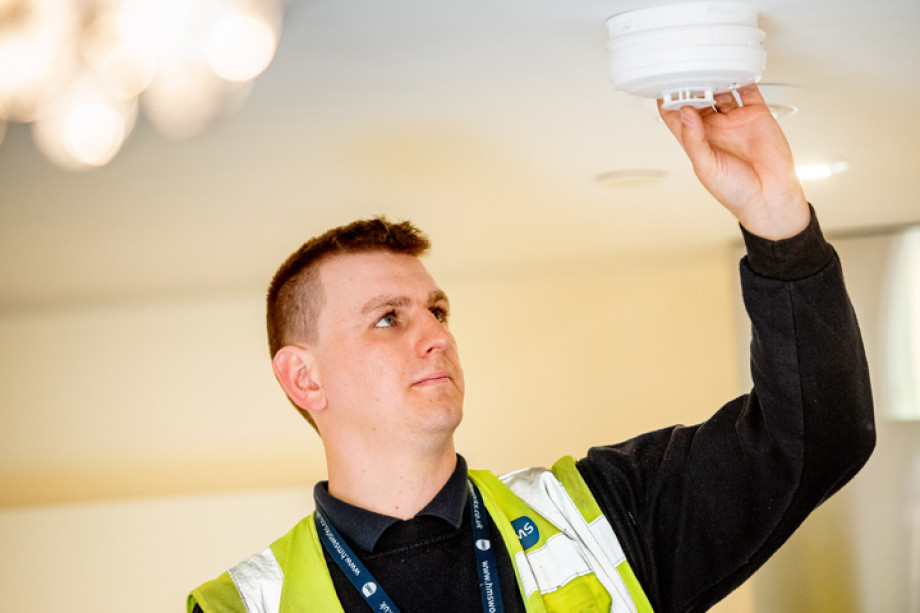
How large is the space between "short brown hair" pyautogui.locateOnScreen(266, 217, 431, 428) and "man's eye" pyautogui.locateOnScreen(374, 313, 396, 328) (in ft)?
0.39

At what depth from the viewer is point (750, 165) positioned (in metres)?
1.35

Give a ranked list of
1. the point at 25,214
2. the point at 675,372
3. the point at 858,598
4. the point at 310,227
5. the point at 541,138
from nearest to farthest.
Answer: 1. the point at 541,138
2. the point at 25,214
3. the point at 310,227
4. the point at 858,598
5. the point at 675,372

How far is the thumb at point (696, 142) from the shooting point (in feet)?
4.32

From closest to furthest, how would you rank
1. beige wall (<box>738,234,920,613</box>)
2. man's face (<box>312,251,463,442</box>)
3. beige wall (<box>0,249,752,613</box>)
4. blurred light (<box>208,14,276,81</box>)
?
blurred light (<box>208,14,276,81</box>)
man's face (<box>312,251,463,442</box>)
beige wall (<box>738,234,920,613</box>)
beige wall (<box>0,249,752,613</box>)

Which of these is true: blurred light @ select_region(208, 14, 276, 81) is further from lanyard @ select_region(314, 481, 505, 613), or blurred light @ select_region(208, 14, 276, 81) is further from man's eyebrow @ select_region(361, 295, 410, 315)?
lanyard @ select_region(314, 481, 505, 613)

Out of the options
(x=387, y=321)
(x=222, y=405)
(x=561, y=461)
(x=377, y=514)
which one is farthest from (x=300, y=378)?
(x=222, y=405)

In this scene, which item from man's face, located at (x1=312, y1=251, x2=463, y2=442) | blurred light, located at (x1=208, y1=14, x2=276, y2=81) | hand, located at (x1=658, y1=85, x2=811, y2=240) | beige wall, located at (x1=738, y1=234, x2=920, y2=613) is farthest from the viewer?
beige wall, located at (x1=738, y1=234, x2=920, y2=613)

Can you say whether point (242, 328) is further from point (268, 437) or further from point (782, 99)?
point (782, 99)

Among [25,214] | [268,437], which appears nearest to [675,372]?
[268,437]

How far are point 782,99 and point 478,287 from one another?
212cm

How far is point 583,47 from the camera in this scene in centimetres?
137

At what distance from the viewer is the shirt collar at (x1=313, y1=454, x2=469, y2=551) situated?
5.24ft

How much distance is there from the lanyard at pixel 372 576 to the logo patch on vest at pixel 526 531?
0.16 ft

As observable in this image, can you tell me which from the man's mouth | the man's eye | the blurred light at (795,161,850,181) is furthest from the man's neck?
the blurred light at (795,161,850,181)
